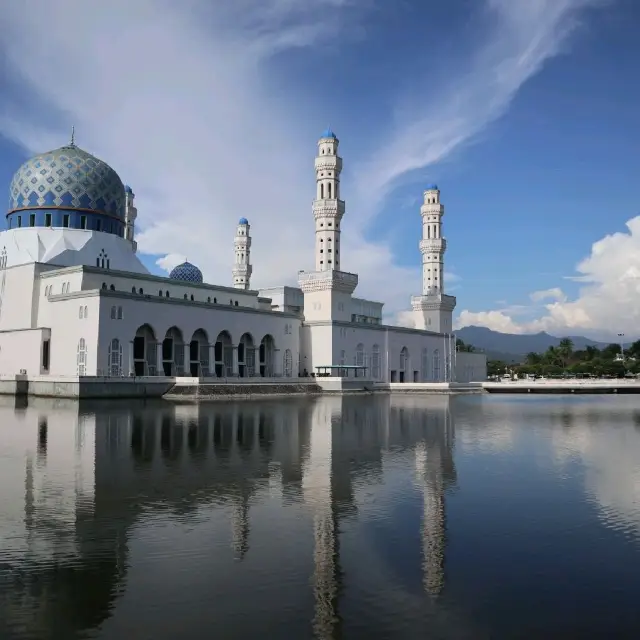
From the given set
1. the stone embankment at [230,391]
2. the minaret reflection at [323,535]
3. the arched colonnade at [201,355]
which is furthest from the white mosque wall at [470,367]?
the minaret reflection at [323,535]

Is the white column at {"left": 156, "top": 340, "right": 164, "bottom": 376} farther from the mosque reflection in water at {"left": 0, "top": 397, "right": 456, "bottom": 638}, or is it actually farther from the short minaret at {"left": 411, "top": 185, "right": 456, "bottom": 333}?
the short minaret at {"left": 411, "top": 185, "right": 456, "bottom": 333}

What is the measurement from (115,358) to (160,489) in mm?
21838

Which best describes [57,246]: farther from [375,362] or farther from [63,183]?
[375,362]

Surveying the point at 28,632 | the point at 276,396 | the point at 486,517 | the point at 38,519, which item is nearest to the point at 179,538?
the point at 38,519

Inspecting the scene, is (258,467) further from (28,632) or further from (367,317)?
(367,317)

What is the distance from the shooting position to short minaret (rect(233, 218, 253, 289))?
4906 centimetres

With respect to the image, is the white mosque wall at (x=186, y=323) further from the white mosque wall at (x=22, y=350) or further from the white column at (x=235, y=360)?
the white mosque wall at (x=22, y=350)

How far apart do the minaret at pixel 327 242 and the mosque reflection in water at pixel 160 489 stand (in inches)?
860

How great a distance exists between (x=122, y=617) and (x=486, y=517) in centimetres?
408

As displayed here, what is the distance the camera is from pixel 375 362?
4322cm

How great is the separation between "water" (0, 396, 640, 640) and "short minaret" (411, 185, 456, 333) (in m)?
36.2

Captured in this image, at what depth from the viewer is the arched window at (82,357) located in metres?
28.6

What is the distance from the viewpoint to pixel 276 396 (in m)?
31.3

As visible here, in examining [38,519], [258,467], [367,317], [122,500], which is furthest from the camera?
[367,317]
